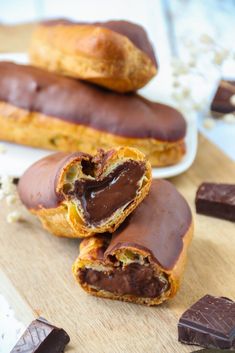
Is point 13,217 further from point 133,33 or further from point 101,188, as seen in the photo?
point 133,33

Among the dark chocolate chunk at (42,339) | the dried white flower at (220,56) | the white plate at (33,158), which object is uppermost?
the dried white flower at (220,56)

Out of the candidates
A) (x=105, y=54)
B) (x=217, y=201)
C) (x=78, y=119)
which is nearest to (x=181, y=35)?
(x=105, y=54)

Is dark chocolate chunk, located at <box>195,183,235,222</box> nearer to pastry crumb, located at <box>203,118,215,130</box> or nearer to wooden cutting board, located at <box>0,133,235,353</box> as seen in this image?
wooden cutting board, located at <box>0,133,235,353</box>

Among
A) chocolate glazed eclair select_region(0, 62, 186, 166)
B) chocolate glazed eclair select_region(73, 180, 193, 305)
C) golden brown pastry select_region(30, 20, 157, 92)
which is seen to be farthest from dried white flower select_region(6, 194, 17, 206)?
golden brown pastry select_region(30, 20, 157, 92)

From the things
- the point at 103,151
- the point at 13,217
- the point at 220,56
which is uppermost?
the point at 220,56

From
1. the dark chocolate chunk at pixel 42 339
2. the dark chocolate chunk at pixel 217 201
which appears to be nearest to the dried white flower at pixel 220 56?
the dark chocolate chunk at pixel 217 201

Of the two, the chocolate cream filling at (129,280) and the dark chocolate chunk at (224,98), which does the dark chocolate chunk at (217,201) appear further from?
the dark chocolate chunk at (224,98)
